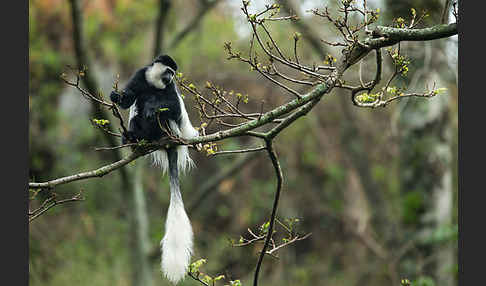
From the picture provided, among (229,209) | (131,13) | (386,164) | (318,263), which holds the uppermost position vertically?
(131,13)

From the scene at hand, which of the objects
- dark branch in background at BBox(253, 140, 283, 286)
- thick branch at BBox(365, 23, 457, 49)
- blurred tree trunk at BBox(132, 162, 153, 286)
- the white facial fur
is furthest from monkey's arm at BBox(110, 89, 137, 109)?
blurred tree trunk at BBox(132, 162, 153, 286)

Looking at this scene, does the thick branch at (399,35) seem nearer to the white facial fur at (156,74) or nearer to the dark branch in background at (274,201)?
the dark branch in background at (274,201)

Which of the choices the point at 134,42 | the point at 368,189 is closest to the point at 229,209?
the point at 368,189

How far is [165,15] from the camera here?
598 centimetres

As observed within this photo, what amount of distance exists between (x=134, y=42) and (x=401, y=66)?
7.34 m

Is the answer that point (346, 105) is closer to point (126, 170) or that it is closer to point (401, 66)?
point (126, 170)

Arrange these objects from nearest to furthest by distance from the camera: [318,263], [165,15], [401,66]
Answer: [401,66] → [165,15] → [318,263]

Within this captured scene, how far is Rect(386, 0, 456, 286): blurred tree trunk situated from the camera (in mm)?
6094

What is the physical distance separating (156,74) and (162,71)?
5cm

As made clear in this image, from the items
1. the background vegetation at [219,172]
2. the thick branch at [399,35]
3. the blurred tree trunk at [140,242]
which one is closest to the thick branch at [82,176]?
the thick branch at [399,35]

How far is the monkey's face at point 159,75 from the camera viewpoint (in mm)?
3210

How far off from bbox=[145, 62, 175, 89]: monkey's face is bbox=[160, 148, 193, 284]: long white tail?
1.74ft

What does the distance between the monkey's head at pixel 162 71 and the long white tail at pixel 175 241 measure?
0.54m

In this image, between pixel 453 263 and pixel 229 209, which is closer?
pixel 453 263
